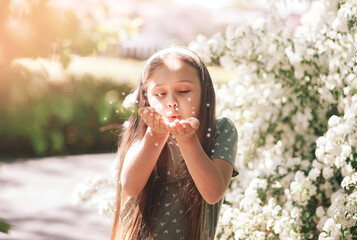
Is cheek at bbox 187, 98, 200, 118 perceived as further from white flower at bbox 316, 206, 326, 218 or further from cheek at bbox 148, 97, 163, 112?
white flower at bbox 316, 206, 326, 218

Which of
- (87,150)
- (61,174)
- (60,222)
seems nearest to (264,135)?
(60,222)

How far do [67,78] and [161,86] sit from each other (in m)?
0.59

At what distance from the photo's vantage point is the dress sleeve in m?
1.50

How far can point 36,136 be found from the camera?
745mm

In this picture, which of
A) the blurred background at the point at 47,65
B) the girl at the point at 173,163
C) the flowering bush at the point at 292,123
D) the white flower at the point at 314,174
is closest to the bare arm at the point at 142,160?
the girl at the point at 173,163

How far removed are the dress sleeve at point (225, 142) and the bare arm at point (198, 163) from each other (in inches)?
3.9

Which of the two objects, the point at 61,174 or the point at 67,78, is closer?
the point at 67,78

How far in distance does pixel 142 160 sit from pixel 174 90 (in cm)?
21

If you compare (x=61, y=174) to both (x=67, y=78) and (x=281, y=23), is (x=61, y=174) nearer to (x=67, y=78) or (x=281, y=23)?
(x=281, y=23)

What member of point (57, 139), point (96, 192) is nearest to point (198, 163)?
point (57, 139)

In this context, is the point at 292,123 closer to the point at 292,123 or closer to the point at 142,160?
the point at 292,123

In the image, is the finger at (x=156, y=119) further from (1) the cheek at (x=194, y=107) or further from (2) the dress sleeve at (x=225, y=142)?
(2) the dress sleeve at (x=225, y=142)

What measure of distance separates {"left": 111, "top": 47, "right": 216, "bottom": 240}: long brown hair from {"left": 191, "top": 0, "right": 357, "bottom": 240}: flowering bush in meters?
0.78

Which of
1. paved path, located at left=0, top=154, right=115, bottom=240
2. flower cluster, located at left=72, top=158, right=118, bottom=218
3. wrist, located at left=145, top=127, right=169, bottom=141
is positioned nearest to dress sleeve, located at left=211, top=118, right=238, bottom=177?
wrist, located at left=145, top=127, right=169, bottom=141
